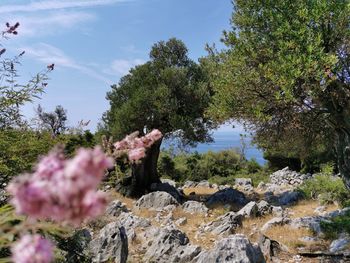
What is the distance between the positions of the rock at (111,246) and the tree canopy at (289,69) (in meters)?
4.65

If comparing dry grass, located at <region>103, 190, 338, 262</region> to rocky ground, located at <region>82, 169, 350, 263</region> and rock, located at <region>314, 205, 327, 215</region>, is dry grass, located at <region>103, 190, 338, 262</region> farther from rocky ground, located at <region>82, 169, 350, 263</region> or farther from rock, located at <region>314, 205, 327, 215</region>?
rock, located at <region>314, 205, 327, 215</region>

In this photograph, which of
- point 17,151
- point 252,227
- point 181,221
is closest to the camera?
point 17,151

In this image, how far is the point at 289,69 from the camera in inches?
381

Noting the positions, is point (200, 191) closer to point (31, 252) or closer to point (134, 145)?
point (134, 145)

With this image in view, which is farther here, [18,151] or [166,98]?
[166,98]

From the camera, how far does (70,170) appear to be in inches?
36.4

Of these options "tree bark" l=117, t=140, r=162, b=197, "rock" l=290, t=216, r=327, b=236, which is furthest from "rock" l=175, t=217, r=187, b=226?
"tree bark" l=117, t=140, r=162, b=197

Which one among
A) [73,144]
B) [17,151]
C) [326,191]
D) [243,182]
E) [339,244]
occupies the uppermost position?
[73,144]

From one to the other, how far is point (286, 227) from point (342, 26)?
6961 millimetres

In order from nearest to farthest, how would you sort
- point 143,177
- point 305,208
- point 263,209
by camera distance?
point 263,209
point 305,208
point 143,177

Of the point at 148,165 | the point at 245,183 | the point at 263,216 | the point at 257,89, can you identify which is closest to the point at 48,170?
the point at 257,89

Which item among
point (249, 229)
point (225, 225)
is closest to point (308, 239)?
point (249, 229)

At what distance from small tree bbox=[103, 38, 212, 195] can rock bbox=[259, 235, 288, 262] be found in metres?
11.2

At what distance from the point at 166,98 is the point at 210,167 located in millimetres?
14254
